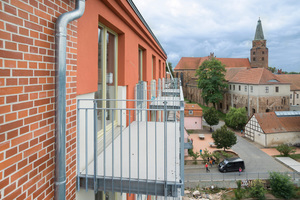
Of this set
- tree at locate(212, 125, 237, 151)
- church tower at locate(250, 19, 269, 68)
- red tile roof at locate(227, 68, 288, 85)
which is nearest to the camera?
tree at locate(212, 125, 237, 151)

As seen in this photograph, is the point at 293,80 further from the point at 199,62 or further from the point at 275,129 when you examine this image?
the point at 275,129

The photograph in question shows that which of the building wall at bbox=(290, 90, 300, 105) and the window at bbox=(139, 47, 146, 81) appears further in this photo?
the building wall at bbox=(290, 90, 300, 105)

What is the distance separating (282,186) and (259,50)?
5763cm

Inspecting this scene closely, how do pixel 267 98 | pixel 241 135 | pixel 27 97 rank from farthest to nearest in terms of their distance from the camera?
pixel 267 98, pixel 241 135, pixel 27 97

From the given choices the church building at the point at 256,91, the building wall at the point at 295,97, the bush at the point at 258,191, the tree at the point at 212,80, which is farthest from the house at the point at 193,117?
the building wall at the point at 295,97

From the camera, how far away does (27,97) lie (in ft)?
5.62

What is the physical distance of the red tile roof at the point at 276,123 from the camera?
85.7ft

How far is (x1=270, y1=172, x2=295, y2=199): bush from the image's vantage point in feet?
50.4

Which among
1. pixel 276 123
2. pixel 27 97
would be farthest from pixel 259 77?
pixel 27 97

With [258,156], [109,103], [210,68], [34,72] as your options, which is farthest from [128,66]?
[210,68]

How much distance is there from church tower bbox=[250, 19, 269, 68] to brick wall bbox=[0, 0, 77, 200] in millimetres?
71672

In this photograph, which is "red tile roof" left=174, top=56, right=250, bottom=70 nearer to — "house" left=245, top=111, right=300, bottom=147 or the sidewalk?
the sidewalk

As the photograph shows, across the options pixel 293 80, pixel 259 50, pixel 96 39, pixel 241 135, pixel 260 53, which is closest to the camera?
pixel 96 39

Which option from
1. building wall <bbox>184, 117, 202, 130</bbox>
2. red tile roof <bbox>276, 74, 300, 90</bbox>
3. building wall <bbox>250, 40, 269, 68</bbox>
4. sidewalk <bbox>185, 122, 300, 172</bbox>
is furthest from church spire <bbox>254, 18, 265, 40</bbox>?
building wall <bbox>184, 117, 202, 130</bbox>
